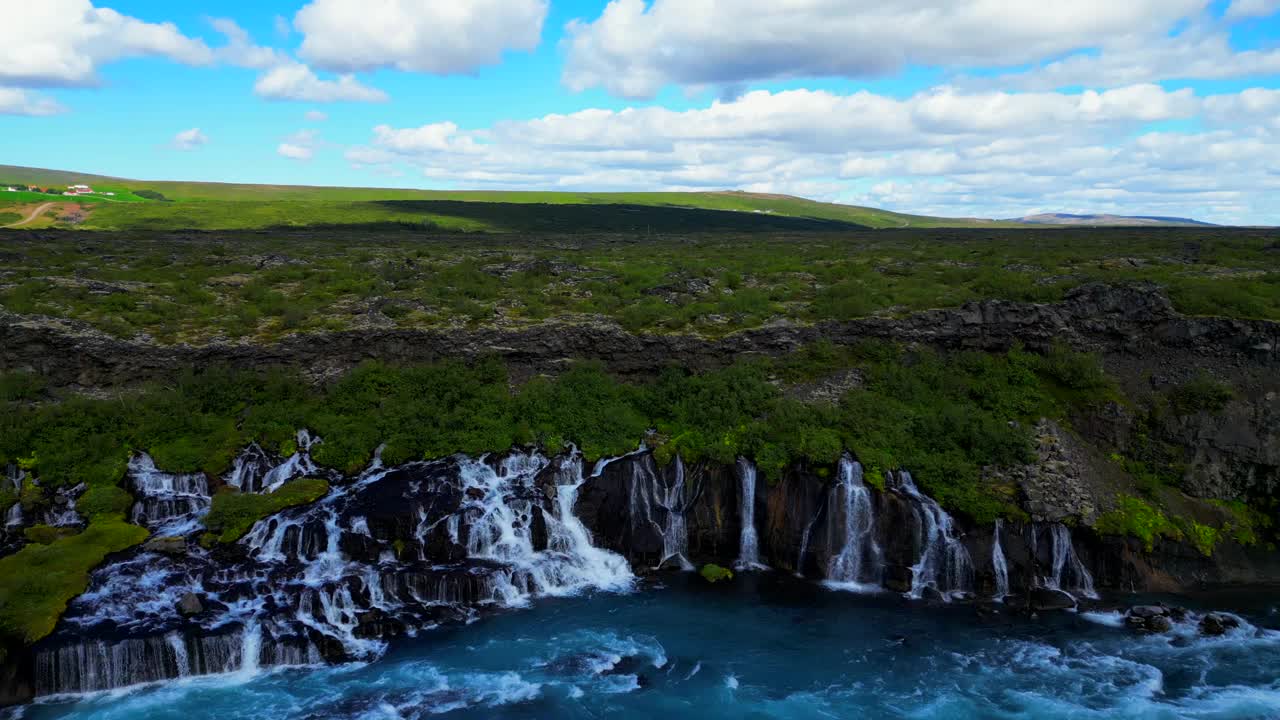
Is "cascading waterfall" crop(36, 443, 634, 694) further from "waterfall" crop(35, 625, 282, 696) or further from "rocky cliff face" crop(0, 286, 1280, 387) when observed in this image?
"rocky cliff face" crop(0, 286, 1280, 387)

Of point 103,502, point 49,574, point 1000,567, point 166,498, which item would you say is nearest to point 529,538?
point 166,498

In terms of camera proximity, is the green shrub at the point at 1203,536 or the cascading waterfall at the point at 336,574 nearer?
the cascading waterfall at the point at 336,574

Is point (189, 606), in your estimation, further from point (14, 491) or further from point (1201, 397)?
point (1201, 397)

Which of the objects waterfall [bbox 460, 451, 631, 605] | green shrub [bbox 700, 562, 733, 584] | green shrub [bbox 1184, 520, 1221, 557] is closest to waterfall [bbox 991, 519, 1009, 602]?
green shrub [bbox 1184, 520, 1221, 557]

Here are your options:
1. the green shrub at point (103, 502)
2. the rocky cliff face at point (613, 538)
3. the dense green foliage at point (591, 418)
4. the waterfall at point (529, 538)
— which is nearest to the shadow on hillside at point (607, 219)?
the dense green foliage at point (591, 418)

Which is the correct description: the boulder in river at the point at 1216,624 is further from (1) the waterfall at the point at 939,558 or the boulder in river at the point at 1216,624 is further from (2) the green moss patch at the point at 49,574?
(2) the green moss patch at the point at 49,574

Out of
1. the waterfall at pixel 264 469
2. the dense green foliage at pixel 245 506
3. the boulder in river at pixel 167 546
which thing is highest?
the waterfall at pixel 264 469

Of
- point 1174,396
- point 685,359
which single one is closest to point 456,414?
point 685,359

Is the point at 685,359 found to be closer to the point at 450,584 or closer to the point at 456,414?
the point at 456,414
